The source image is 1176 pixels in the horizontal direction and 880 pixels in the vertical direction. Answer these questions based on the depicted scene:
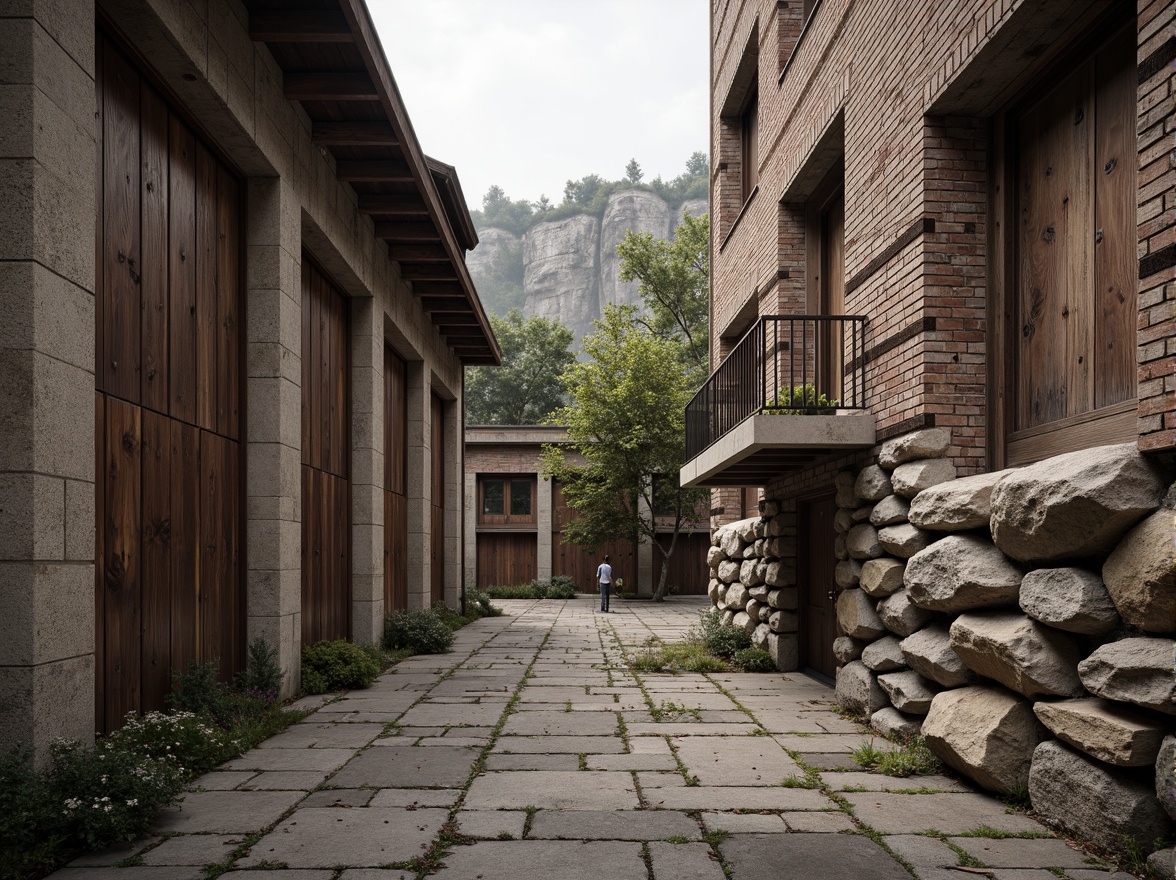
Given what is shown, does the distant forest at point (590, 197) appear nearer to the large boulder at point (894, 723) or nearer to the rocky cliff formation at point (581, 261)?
the rocky cliff formation at point (581, 261)

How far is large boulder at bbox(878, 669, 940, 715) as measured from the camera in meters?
5.67

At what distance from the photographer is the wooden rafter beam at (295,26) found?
6445mm

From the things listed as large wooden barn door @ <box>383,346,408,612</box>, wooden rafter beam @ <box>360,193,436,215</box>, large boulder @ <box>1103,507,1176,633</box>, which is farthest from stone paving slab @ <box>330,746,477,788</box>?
large wooden barn door @ <box>383,346,408,612</box>

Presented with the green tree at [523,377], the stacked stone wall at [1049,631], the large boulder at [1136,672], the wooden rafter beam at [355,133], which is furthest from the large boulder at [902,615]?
the green tree at [523,377]

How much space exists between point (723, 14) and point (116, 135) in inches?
408

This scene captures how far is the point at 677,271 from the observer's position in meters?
30.2

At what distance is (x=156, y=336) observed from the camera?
18.6 feet

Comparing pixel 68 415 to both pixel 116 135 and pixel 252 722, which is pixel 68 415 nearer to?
pixel 116 135

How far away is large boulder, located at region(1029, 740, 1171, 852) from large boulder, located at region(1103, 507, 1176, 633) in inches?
25.8

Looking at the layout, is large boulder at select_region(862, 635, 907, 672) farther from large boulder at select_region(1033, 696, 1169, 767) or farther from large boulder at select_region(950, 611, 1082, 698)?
large boulder at select_region(1033, 696, 1169, 767)

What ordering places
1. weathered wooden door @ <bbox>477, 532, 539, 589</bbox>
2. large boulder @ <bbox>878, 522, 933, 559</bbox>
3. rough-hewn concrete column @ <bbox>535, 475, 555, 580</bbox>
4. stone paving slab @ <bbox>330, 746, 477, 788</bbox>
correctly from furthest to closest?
weathered wooden door @ <bbox>477, 532, 539, 589</bbox> → rough-hewn concrete column @ <bbox>535, 475, 555, 580</bbox> → large boulder @ <bbox>878, 522, 933, 559</bbox> → stone paving slab @ <bbox>330, 746, 477, 788</bbox>

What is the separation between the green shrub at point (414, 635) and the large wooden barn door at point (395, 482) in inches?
21.1

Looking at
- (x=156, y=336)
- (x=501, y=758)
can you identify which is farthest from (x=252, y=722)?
(x=156, y=336)

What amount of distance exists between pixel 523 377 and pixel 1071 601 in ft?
132
